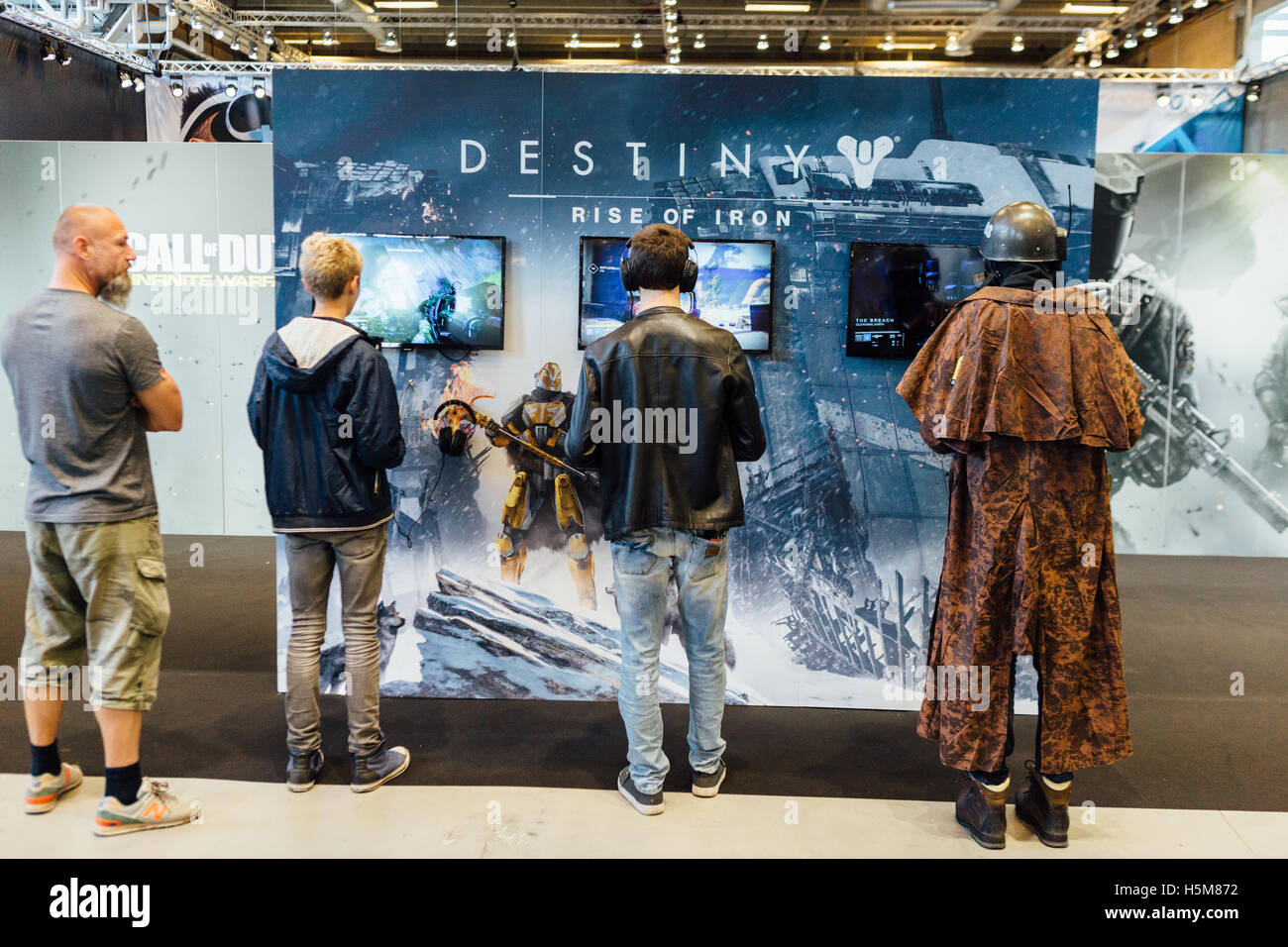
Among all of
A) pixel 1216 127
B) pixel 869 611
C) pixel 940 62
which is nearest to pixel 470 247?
pixel 869 611

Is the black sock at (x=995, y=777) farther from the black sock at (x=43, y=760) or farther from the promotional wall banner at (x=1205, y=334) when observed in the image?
the promotional wall banner at (x=1205, y=334)

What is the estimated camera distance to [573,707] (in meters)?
3.77

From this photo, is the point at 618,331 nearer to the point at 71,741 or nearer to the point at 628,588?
the point at 628,588

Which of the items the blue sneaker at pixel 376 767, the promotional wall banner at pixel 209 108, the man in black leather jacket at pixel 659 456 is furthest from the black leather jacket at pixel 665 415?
the promotional wall banner at pixel 209 108

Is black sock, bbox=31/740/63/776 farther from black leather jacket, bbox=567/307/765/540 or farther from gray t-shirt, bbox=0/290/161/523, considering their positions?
black leather jacket, bbox=567/307/765/540

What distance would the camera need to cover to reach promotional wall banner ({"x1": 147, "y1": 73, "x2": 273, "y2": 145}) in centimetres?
886

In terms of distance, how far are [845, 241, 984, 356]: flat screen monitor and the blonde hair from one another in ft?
6.63

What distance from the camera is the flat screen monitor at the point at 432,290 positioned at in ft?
12.1

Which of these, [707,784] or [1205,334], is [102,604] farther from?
[1205,334]

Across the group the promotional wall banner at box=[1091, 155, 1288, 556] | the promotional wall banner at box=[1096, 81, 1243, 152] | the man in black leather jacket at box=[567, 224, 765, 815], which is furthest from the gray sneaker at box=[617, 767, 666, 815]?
the promotional wall banner at box=[1096, 81, 1243, 152]

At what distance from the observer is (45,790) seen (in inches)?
108

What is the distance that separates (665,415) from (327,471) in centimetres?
110
